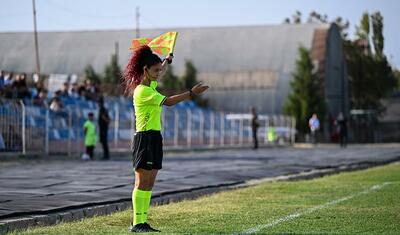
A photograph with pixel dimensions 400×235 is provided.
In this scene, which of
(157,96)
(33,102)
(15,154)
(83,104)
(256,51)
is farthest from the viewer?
(256,51)

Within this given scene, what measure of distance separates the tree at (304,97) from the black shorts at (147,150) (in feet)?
212

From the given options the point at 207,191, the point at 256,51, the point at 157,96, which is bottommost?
the point at 207,191

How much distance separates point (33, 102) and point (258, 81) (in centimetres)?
4792

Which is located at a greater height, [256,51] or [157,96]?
[256,51]

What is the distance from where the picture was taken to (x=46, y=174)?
872 inches

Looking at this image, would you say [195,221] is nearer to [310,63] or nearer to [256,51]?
[310,63]

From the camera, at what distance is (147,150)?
1116cm

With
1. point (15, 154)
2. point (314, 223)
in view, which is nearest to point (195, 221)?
point (314, 223)

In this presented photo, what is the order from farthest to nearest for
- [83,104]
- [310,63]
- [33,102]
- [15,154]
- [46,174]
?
[310,63], [83,104], [33,102], [15,154], [46,174]

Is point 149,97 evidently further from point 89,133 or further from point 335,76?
point 335,76

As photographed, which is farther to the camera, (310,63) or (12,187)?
(310,63)

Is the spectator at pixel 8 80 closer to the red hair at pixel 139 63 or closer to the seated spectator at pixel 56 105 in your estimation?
the seated spectator at pixel 56 105

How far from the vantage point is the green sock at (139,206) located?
36.3ft

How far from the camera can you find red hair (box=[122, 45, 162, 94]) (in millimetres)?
11383
